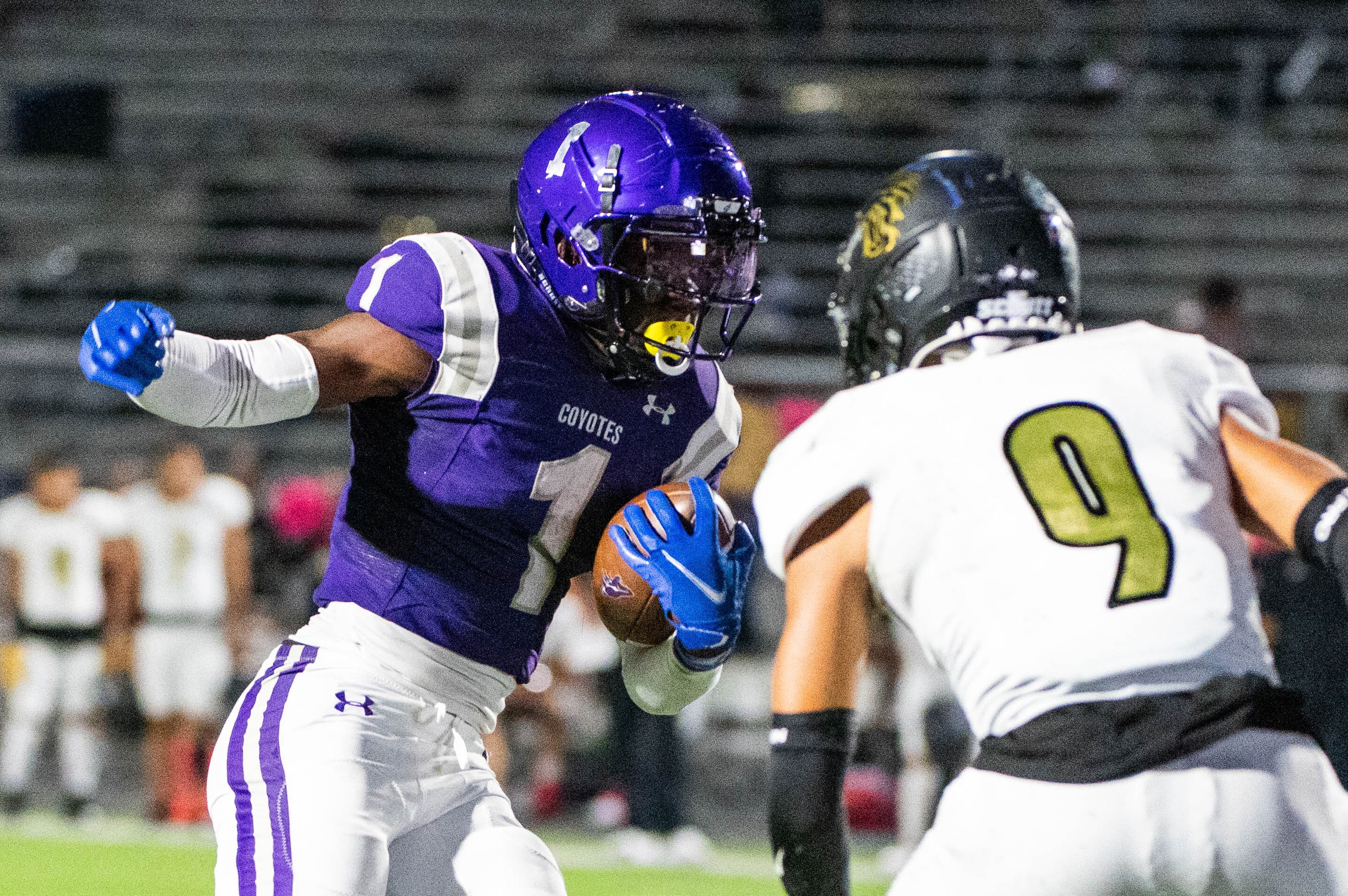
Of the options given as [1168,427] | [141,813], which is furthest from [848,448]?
[141,813]

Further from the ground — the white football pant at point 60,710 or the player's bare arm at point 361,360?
the player's bare arm at point 361,360

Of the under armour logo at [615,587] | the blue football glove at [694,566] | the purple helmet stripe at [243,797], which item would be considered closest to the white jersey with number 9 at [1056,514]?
the blue football glove at [694,566]

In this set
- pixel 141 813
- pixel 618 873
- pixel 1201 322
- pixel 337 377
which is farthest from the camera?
pixel 141 813

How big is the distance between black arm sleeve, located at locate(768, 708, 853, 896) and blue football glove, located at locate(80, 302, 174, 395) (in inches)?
38.5

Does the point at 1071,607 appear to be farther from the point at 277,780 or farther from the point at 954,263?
the point at 277,780

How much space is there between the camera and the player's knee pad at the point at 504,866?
8.20ft

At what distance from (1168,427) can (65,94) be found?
1092 cm

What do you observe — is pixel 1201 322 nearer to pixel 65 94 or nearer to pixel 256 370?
pixel 256 370

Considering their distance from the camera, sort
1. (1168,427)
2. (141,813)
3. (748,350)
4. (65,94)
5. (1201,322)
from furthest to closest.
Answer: (65,94) → (748,350) → (141,813) → (1201,322) → (1168,427)

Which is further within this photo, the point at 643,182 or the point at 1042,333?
the point at 643,182

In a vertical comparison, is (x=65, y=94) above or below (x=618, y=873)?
above

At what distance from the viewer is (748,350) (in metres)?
10.1

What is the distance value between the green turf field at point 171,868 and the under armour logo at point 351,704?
391cm

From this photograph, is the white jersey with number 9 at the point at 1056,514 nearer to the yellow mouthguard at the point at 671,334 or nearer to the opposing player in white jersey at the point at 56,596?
the yellow mouthguard at the point at 671,334
